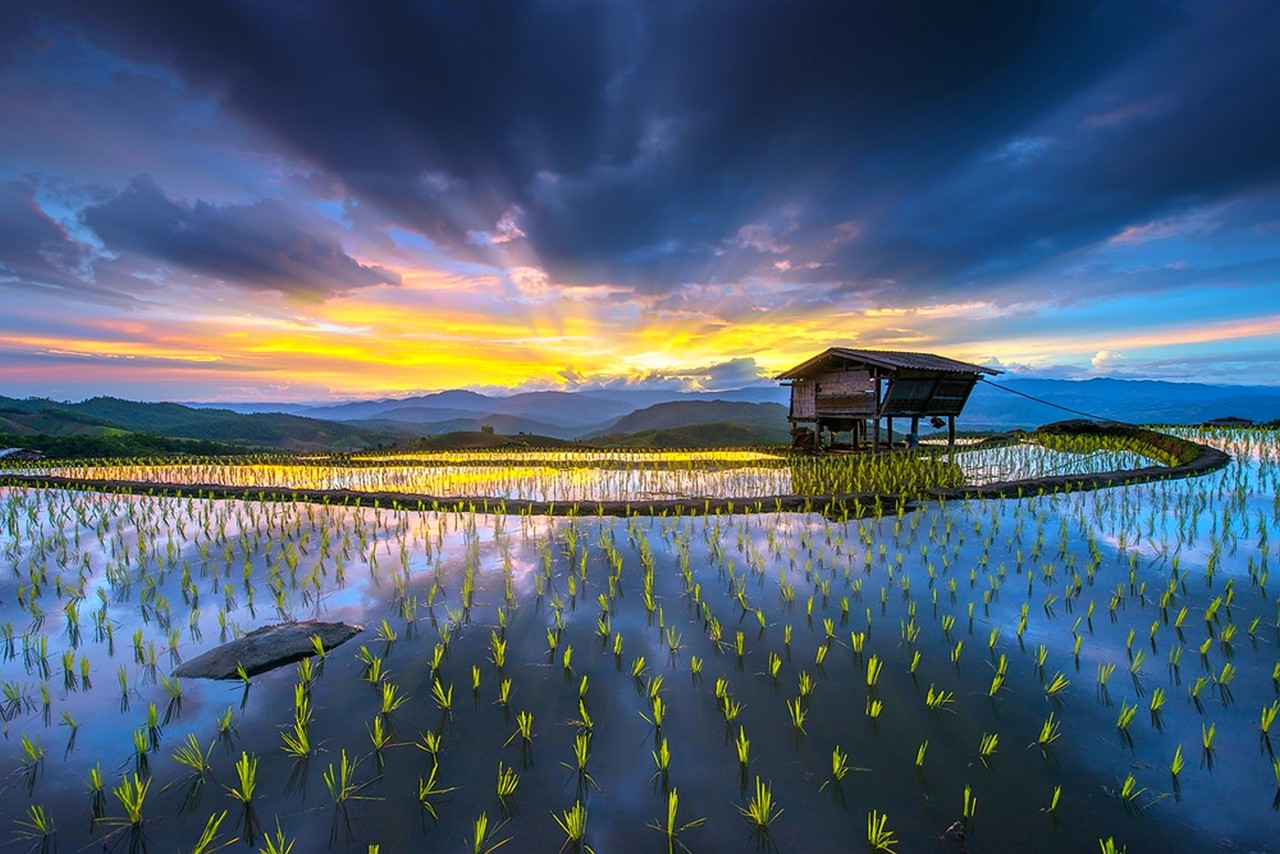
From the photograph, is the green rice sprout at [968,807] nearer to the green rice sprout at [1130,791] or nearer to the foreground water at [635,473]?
the green rice sprout at [1130,791]

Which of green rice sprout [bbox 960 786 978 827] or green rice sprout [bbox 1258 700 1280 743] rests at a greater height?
green rice sprout [bbox 1258 700 1280 743]

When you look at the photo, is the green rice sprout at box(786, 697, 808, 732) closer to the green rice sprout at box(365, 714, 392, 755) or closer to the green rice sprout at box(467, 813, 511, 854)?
the green rice sprout at box(467, 813, 511, 854)

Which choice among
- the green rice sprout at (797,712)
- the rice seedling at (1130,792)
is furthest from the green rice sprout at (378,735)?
the rice seedling at (1130,792)

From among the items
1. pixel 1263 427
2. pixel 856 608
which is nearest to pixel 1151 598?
pixel 856 608

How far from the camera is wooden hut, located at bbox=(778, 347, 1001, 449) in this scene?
17344 mm

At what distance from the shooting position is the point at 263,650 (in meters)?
4.19

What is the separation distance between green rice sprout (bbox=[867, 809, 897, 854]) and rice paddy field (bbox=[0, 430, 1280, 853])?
0.06ft

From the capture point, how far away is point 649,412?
164m

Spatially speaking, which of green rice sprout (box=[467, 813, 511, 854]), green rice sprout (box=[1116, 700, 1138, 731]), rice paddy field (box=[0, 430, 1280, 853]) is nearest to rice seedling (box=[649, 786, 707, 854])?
rice paddy field (box=[0, 430, 1280, 853])

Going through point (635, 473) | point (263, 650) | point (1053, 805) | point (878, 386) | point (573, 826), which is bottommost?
point (1053, 805)

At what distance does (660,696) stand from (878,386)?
16.2 m

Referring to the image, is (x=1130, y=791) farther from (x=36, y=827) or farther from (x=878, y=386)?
(x=878, y=386)

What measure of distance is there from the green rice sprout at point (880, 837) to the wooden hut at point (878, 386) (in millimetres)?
15530

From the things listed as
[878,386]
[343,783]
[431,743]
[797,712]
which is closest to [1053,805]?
[797,712]
